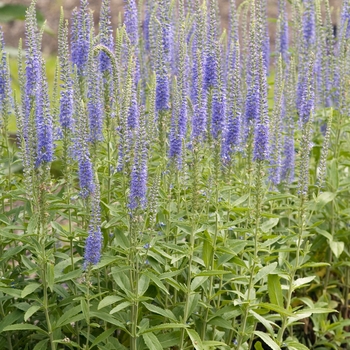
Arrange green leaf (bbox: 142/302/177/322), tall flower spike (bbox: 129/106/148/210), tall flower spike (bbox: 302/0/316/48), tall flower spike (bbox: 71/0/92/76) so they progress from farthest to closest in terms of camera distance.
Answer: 1. tall flower spike (bbox: 302/0/316/48)
2. tall flower spike (bbox: 71/0/92/76)
3. green leaf (bbox: 142/302/177/322)
4. tall flower spike (bbox: 129/106/148/210)

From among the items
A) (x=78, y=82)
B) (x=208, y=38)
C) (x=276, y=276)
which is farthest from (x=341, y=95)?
(x=78, y=82)

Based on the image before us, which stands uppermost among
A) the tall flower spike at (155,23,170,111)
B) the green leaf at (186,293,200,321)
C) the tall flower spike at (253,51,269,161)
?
the tall flower spike at (155,23,170,111)

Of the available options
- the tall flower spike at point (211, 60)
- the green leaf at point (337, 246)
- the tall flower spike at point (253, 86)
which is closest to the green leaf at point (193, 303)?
the tall flower spike at point (253, 86)

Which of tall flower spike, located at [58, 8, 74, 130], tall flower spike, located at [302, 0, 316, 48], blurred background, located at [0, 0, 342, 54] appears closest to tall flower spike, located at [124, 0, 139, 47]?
tall flower spike, located at [58, 8, 74, 130]

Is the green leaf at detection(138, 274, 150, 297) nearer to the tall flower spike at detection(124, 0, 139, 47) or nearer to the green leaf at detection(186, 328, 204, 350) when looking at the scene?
the green leaf at detection(186, 328, 204, 350)

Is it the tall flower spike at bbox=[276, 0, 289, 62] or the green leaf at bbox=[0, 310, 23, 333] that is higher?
the tall flower spike at bbox=[276, 0, 289, 62]

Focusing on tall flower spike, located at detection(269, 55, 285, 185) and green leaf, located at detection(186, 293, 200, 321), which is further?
tall flower spike, located at detection(269, 55, 285, 185)

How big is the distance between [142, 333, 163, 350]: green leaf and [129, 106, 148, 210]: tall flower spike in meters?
0.89

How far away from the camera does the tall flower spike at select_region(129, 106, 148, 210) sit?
3.95 m

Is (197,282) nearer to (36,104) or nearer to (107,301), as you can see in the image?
(107,301)

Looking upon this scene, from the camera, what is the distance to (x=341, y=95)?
6.21 m

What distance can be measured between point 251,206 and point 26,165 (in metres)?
1.78

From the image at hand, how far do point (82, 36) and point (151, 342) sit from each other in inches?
90.6

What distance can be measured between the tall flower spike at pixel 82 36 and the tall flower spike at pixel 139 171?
1294 millimetres
